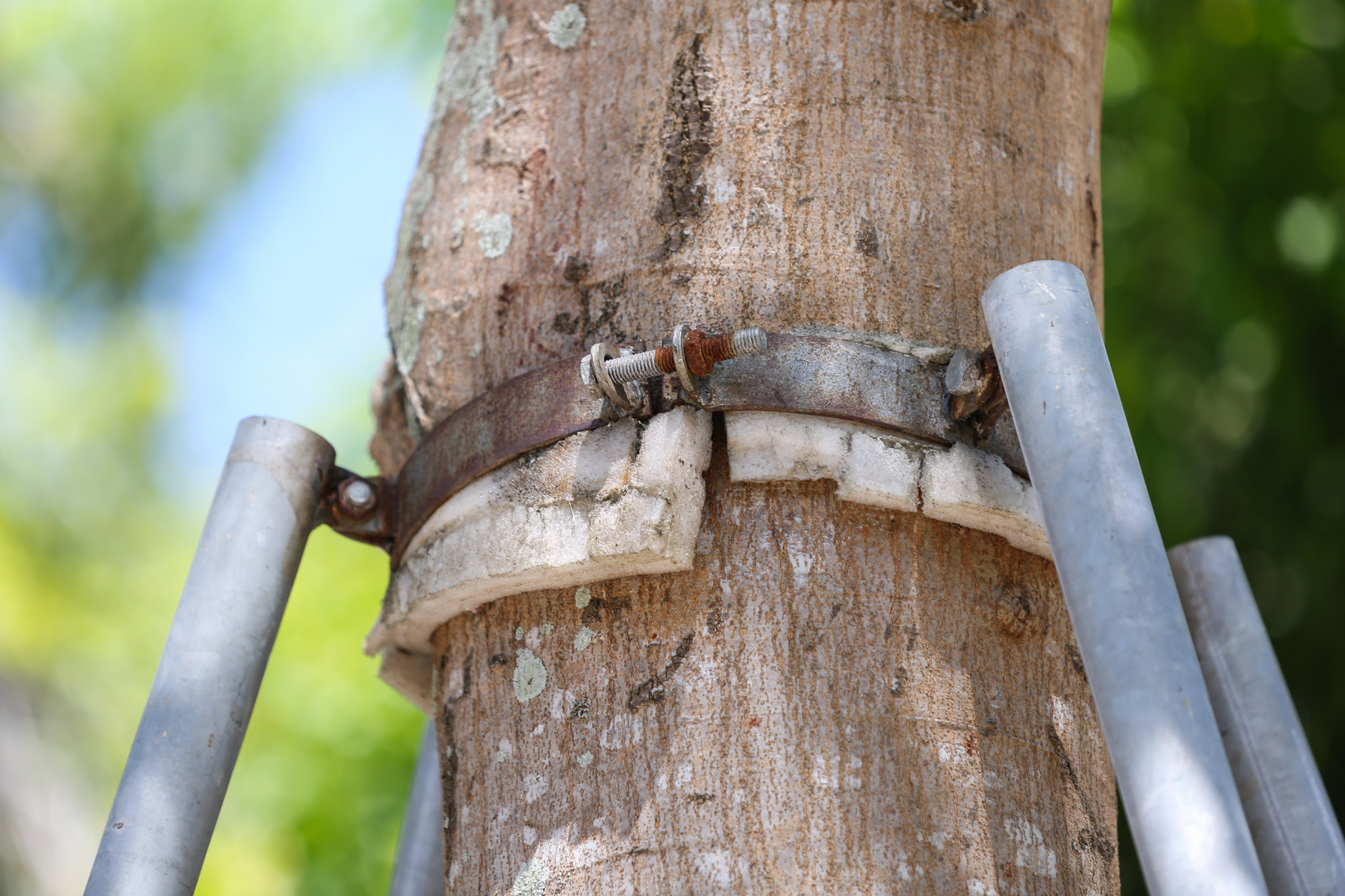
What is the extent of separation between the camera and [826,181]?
3.54 feet

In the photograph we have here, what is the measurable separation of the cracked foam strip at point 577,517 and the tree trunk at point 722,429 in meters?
0.03

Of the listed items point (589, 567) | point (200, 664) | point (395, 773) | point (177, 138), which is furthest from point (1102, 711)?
point (177, 138)

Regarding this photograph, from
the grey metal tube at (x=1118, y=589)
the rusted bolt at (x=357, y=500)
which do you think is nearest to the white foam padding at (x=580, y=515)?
the rusted bolt at (x=357, y=500)

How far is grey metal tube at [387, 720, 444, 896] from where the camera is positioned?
1501 millimetres

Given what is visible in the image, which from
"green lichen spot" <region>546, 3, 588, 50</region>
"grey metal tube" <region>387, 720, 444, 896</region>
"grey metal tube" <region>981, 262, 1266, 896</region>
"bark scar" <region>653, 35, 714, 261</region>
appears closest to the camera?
"grey metal tube" <region>981, 262, 1266, 896</region>

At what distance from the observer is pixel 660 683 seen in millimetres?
961

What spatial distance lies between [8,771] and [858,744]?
25.5 ft

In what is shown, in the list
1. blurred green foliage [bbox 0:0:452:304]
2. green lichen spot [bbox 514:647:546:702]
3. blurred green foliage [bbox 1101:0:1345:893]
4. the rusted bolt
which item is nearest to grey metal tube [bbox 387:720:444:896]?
the rusted bolt

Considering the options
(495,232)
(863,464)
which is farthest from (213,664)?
(863,464)

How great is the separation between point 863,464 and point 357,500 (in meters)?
0.51

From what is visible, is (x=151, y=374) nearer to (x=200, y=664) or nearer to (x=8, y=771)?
(x=8, y=771)

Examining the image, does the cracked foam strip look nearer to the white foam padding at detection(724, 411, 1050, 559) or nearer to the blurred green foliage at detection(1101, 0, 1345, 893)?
the white foam padding at detection(724, 411, 1050, 559)

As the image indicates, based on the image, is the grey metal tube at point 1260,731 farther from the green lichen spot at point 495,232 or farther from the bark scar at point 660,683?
the green lichen spot at point 495,232

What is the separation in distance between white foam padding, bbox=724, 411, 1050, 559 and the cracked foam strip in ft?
0.13
